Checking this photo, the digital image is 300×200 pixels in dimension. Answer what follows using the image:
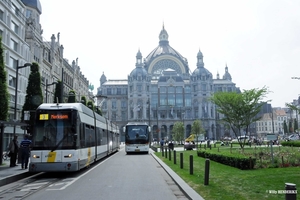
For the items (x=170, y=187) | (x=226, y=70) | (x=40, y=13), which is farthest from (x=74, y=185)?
(x=226, y=70)

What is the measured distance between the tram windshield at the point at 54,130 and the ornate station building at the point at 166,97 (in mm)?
92615

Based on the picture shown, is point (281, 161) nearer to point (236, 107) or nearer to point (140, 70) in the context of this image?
point (236, 107)

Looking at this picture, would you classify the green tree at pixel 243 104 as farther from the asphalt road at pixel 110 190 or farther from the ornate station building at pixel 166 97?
the ornate station building at pixel 166 97

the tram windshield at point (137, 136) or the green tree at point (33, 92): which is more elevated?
the green tree at point (33, 92)

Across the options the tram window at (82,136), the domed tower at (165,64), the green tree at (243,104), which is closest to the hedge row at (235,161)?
the tram window at (82,136)

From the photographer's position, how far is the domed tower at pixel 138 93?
113 metres

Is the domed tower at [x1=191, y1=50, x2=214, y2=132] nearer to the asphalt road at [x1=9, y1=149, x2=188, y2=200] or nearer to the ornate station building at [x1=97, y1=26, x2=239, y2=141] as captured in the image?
the ornate station building at [x1=97, y1=26, x2=239, y2=141]

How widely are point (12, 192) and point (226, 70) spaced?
142544 millimetres

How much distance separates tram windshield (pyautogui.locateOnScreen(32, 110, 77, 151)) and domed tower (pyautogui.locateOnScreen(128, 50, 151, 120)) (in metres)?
95.7

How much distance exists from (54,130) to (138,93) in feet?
328

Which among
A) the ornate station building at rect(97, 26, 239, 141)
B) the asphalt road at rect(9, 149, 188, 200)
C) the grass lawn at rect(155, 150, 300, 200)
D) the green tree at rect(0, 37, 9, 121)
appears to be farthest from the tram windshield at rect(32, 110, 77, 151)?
the ornate station building at rect(97, 26, 239, 141)

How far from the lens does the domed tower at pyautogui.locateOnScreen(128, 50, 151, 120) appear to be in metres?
113

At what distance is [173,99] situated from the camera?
114m

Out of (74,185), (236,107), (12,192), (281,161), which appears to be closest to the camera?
(12,192)
